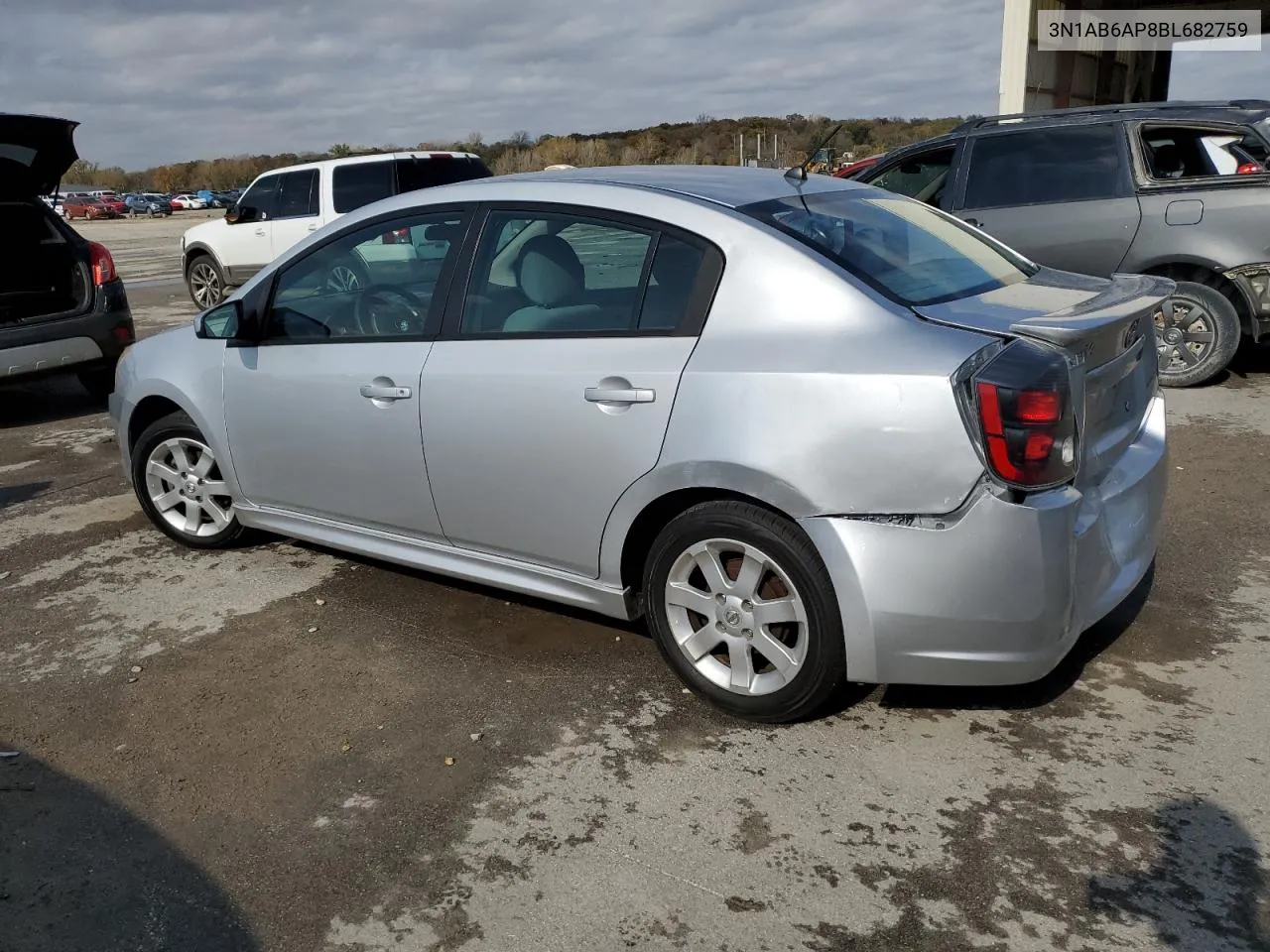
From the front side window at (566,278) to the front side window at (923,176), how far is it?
4.99 meters

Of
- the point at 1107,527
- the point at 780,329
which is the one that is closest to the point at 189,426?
the point at 780,329

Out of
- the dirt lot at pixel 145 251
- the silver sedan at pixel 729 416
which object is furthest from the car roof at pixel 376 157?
the silver sedan at pixel 729 416

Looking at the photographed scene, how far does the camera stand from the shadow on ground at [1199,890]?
94.0 inches

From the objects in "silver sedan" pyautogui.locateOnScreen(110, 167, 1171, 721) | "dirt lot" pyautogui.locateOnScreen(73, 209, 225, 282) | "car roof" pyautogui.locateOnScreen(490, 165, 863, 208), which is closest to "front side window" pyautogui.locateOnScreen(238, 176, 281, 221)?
"dirt lot" pyautogui.locateOnScreen(73, 209, 225, 282)

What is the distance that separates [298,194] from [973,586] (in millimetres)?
12575

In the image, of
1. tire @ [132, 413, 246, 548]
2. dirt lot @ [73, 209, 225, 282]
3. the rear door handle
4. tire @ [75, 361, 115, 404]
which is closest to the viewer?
the rear door handle

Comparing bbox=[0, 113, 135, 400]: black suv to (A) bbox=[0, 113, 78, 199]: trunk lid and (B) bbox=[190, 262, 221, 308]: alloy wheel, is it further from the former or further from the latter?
(B) bbox=[190, 262, 221, 308]: alloy wheel

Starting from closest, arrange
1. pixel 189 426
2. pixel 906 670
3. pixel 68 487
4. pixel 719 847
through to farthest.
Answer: pixel 719 847
pixel 906 670
pixel 189 426
pixel 68 487

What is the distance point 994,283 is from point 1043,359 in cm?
82

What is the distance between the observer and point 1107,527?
3.13 meters

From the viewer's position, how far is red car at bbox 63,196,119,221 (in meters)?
59.5

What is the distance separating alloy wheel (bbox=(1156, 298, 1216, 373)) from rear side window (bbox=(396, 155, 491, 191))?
7923 millimetres

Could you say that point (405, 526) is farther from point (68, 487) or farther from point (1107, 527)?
point (68, 487)

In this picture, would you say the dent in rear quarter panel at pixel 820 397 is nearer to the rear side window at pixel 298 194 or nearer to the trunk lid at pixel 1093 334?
the trunk lid at pixel 1093 334
